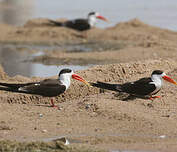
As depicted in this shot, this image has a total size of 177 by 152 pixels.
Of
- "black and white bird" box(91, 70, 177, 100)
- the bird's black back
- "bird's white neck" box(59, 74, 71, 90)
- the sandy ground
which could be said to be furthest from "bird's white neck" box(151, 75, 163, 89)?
the bird's black back

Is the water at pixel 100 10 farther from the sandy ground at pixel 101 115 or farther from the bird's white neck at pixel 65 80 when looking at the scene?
the bird's white neck at pixel 65 80

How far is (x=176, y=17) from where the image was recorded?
20484 millimetres

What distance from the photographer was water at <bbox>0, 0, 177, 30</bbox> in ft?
68.3

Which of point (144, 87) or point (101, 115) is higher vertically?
point (144, 87)

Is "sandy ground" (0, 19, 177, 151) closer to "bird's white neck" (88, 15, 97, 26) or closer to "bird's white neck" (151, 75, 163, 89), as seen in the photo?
"bird's white neck" (151, 75, 163, 89)

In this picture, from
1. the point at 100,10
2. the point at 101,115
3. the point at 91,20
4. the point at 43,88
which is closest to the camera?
the point at 101,115

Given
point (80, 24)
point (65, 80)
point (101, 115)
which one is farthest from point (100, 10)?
point (101, 115)

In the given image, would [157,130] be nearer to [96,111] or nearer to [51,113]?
[96,111]

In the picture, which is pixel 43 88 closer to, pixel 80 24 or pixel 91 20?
pixel 80 24

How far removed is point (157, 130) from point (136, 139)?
1.33ft

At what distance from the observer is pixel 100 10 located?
78.8ft

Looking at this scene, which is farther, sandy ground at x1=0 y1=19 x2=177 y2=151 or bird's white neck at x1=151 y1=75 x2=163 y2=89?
bird's white neck at x1=151 y1=75 x2=163 y2=89

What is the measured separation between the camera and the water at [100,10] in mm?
20828

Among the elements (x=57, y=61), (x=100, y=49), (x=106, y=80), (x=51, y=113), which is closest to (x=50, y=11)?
(x=100, y=49)
